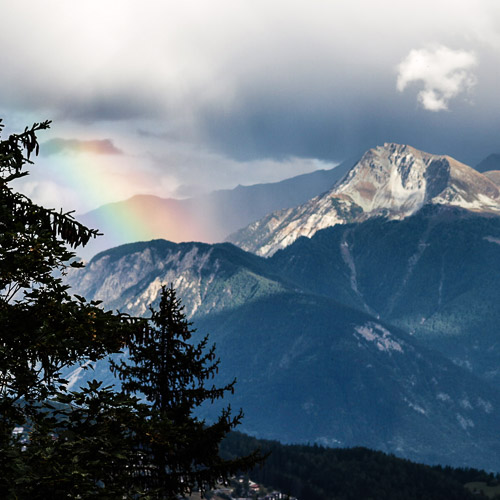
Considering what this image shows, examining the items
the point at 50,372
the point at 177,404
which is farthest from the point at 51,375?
the point at 177,404

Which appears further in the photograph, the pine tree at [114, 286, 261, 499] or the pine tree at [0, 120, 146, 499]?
the pine tree at [114, 286, 261, 499]

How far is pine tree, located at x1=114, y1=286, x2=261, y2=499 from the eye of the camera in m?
36.8

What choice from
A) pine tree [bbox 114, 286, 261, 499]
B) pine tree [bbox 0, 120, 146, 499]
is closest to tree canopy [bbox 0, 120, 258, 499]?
pine tree [bbox 0, 120, 146, 499]

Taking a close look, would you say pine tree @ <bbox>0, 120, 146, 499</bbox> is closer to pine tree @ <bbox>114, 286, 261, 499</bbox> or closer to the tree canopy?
the tree canopy

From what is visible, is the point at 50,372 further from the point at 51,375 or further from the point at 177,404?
the point at 177,404

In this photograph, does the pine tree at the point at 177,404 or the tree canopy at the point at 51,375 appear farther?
the pine tree at the point at 177,404

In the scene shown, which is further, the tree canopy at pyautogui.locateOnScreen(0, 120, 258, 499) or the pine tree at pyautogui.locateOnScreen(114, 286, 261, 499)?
the pine tree at pyautogui.locateOnScreen(114, 286, 261, 499)

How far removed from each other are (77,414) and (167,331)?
17151 mm

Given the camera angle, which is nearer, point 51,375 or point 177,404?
point 51,375

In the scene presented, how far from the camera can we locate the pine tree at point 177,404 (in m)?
36.8

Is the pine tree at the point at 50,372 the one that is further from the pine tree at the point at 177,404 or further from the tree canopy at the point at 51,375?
the pine tree at the point at 177,404

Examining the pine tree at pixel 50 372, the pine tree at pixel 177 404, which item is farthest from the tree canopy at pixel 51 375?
the pine tree at pixel 177 404

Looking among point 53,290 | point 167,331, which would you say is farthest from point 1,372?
point 167,331

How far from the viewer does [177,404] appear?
4138 centimetres
